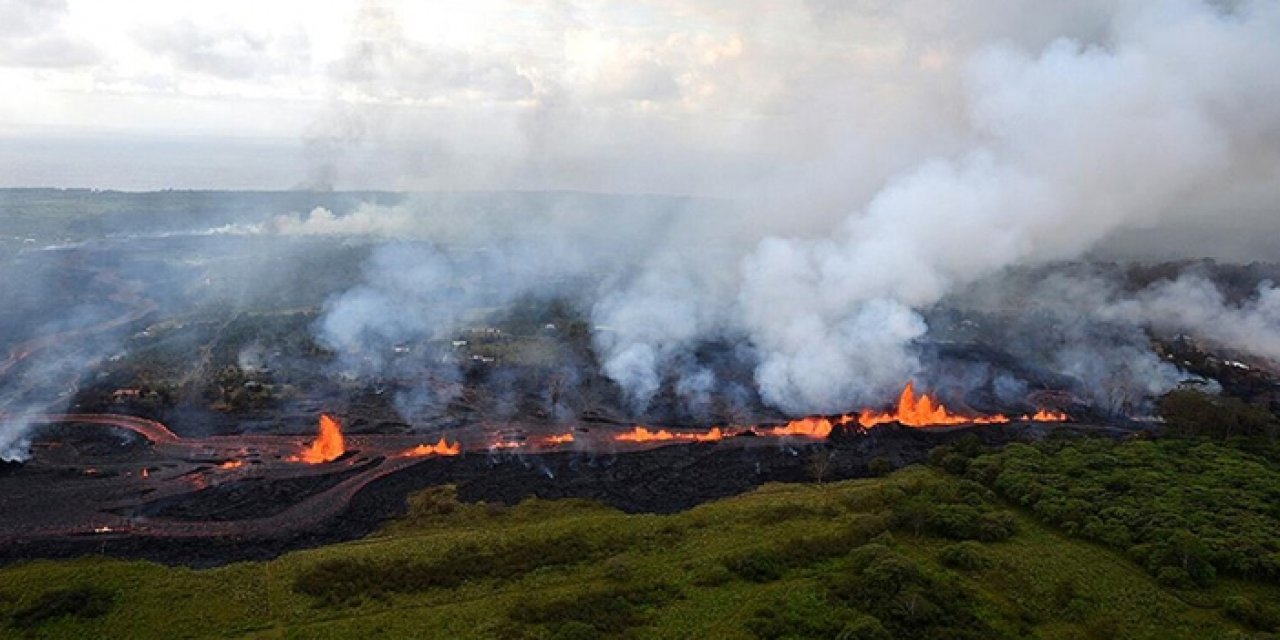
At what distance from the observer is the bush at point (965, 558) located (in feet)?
158

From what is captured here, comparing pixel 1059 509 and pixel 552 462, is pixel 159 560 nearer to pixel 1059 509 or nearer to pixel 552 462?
pixel 552 462

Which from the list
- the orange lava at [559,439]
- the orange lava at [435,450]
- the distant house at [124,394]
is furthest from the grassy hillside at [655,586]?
the distant house at [124,394]

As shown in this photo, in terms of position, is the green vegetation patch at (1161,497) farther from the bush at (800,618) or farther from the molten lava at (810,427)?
the bush at (800,618)

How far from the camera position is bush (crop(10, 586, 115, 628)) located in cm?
3959

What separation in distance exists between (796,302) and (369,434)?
49.9 meters

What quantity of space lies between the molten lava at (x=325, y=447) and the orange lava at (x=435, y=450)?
202 inches

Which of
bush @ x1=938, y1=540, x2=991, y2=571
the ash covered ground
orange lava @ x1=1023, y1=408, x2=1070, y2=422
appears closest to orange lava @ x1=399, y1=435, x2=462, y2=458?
the ash covered ground

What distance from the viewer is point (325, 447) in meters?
65.2

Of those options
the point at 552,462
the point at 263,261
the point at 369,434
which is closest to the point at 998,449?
the point at 552,462

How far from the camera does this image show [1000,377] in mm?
94812

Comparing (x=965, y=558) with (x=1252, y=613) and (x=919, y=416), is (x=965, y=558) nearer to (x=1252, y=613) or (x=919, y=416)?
(x=1252, y=613)

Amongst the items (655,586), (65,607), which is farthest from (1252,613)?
(65,607)

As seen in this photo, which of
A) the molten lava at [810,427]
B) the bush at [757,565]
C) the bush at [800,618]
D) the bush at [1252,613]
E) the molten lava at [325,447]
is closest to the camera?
the bush at [800,618]

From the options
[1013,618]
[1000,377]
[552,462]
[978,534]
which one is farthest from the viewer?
[1000,377]
